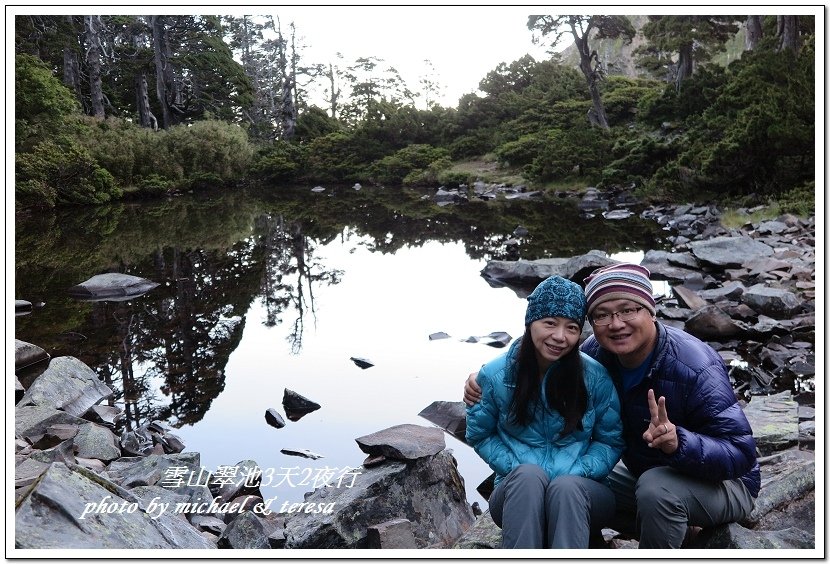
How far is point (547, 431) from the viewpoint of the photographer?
2.23 meters

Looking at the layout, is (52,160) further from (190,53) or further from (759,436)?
(759,436)

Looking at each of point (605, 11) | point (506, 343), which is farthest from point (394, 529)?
point (506, 343)

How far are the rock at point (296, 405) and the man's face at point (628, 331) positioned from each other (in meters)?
2.62

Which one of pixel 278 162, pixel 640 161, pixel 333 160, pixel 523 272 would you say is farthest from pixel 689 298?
pixel 278 162

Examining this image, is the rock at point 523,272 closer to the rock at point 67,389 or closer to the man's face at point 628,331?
the rock at point 67,389

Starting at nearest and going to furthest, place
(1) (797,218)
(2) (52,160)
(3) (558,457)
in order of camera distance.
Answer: (3) (558,457)
(1) (797,218)
(2) (52,160)

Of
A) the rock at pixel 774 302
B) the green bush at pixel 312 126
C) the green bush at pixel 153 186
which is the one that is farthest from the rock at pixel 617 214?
the green bush at pixel 312 126

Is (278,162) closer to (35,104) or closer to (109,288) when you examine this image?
(35,104)

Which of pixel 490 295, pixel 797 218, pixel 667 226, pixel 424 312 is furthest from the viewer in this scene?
pixel 667 226

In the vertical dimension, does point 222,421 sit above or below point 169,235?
below

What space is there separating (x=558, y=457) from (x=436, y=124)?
2684cm

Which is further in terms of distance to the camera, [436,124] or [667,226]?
[436,124]

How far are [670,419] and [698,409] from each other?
0.09 metres

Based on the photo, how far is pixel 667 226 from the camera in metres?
11.6
